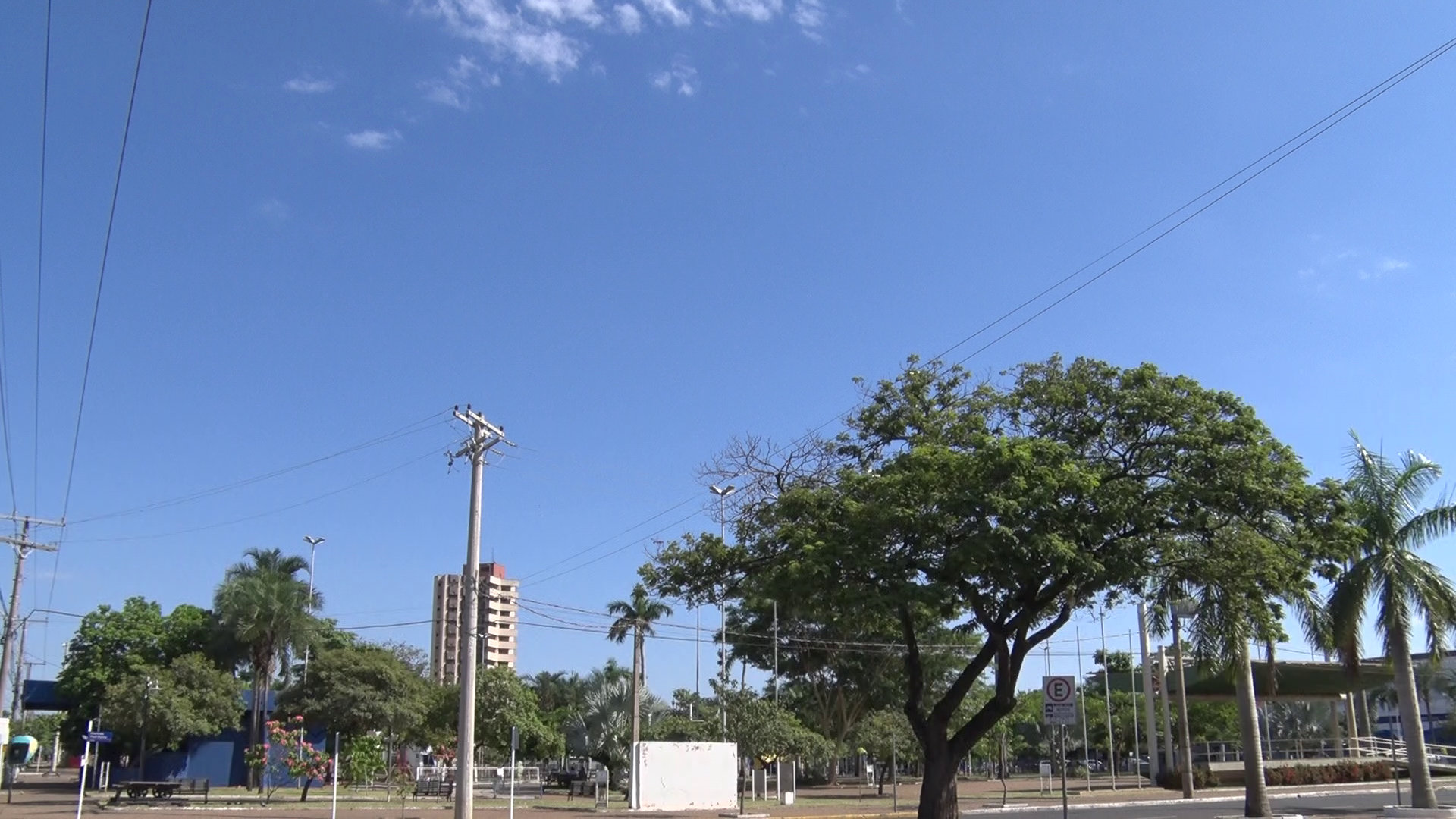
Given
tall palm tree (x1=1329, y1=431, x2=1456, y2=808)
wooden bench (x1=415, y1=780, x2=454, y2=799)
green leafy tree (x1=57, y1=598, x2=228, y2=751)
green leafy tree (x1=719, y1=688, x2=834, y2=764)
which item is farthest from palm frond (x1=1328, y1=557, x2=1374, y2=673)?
green leafy tree (x1=57, y1=598, x2=228, y2=751)

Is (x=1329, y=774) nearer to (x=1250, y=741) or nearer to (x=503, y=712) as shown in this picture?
(x=1250, y=741)

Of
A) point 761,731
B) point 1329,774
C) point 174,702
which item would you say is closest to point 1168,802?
point 761,731

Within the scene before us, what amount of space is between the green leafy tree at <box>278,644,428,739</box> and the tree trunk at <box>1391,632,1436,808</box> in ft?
137

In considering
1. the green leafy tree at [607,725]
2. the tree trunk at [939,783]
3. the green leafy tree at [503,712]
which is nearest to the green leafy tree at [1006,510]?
the tree trunk at [939,783]

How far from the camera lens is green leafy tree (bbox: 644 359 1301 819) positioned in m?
20.7

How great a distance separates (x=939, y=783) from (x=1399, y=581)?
13805mm

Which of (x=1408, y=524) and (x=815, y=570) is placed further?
(x=1408, y=524)

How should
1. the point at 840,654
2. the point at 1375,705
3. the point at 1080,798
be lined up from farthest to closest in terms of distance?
the point at 1375,705
the point at 840,654
the point at 1080,798

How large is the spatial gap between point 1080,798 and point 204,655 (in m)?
43.5

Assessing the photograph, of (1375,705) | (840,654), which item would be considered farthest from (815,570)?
(1375,705)

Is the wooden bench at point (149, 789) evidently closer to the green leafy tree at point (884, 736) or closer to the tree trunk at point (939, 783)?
the tree trunk at point (939, 783)

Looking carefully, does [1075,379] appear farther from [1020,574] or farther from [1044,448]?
[1020,574]

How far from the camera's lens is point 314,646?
62.6 metres

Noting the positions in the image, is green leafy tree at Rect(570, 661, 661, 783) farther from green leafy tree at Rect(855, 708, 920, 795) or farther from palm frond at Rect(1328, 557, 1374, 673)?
palm frond at Rect(1328, 557, 1374, 673)
